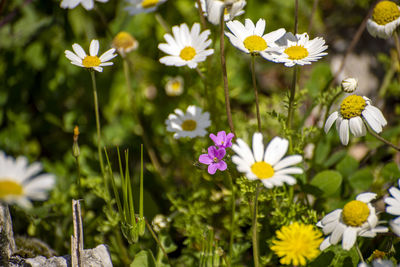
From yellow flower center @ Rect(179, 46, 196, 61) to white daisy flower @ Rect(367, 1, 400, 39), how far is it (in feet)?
2.17

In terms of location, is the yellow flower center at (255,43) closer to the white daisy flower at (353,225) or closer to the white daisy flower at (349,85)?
the white daisy flower at (349,85)

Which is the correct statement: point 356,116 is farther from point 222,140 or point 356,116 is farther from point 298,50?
point 222,140

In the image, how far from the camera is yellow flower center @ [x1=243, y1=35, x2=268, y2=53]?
1216 mm

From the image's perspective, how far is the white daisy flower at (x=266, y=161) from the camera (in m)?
1.01

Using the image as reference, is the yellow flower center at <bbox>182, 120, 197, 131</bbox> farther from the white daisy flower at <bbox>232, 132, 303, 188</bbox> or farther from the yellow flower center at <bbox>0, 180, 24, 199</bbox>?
the yellow flower center at <bbox>0, 180, 24, 199</bbox>

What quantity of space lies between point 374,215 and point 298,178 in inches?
18.6

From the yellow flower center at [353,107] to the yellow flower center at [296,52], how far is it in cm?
20

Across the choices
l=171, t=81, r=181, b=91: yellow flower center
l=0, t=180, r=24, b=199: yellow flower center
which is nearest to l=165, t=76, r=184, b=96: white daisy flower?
l=171, t=81, r=181, b=91: yellow flower center

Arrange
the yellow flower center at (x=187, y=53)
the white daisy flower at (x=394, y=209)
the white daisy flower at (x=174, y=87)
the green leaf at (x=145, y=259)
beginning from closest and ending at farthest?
the white daisy flower at (x=394, y=209) < the green leaf at (x=145, y=259) < the yellow flower center at (x=187, y=53) < the white daisy flower at (x=174, y=87)

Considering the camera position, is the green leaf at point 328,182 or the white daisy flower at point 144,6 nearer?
the green leaf at point 328,182

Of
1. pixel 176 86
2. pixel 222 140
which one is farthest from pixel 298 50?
pixel 176 86

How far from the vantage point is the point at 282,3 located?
8.14ft

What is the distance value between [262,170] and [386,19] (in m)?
0.77

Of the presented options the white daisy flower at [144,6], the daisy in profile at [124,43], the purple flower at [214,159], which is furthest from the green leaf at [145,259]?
the white daisy flower at [144,6]
